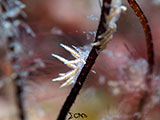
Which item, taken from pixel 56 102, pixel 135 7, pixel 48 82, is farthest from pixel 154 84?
pixel 48 82

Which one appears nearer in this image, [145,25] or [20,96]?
[145,25]

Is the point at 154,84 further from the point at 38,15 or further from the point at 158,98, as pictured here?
the point at 38,15

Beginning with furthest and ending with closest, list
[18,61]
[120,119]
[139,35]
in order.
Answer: [139,35] → [18,61] → [120,119]

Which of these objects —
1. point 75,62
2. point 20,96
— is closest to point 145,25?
point 75,62

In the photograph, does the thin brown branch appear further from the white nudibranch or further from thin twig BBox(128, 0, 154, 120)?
the white nudibranch

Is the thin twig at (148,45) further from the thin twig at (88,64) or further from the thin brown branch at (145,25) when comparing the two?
the thin twig at (88,64)

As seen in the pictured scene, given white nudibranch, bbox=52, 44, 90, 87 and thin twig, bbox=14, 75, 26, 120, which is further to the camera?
thin twig, bbox=14, 75, 26, 120

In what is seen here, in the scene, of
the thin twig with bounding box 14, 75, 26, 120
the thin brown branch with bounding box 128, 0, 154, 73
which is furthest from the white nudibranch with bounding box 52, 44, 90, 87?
the thin twig with bounding box 14, 75, 26, 120

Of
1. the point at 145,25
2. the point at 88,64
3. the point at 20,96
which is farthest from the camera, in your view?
the point at 20,96

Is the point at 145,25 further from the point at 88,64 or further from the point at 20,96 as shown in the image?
the point at 20,96

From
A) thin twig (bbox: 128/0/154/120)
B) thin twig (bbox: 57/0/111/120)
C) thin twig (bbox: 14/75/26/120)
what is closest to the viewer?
thin twig (bbox: 57/0/111/120)

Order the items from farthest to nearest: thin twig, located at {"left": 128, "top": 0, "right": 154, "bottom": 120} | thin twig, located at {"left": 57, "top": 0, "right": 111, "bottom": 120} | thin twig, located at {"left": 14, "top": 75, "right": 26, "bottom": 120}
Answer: thin twig, located at {"left": 14, "top": 75, "right": 26, "bottom": 120} → thin twig, located at {"left": 128, "top": 0, "right": 154, "bottom": 120} → thin twig, located at {"left": 57, "top": 0, "right": 111, "bottom": 120}
